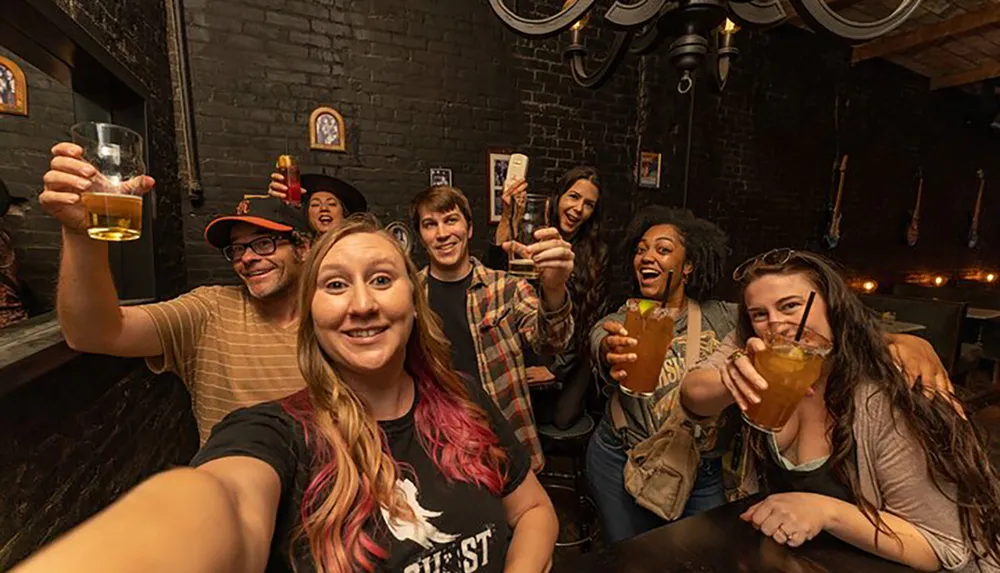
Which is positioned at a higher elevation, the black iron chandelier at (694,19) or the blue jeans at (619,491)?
the black iron chandelier at (694,19)

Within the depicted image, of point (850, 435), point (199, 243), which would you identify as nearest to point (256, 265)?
point (850, 435)

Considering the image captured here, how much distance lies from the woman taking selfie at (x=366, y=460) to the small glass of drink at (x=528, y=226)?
1.11 feet

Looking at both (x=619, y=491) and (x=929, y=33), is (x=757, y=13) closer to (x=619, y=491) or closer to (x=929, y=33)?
(x=619, y=491)

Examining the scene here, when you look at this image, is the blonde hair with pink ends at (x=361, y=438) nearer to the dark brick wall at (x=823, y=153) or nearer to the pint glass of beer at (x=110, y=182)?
the pint glass of beer at (x=110, y=182)

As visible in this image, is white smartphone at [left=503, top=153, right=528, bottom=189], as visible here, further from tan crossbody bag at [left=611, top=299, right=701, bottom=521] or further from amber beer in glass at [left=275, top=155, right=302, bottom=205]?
amber beer in glass at [left=275, top=155, right=302, bottom=205]

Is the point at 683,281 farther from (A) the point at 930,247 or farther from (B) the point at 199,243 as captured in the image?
(A) the point at 930,247

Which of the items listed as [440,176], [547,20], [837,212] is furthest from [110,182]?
[837,212]

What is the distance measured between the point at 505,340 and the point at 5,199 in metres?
2.98

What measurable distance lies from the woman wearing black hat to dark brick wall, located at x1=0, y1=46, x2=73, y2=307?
1321mm

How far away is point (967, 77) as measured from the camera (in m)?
5.65

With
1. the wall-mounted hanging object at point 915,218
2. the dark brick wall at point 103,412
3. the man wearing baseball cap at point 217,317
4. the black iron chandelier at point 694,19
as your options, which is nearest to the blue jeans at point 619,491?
the man wearing baseball cap at point 217,317

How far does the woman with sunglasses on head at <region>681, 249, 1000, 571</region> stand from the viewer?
38.1 inches

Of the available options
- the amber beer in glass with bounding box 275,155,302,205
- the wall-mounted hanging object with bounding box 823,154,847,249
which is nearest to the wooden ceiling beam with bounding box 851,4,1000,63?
the wall-mounted hanging object with bounding box 823,154,847,249

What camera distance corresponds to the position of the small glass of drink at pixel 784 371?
99cm
